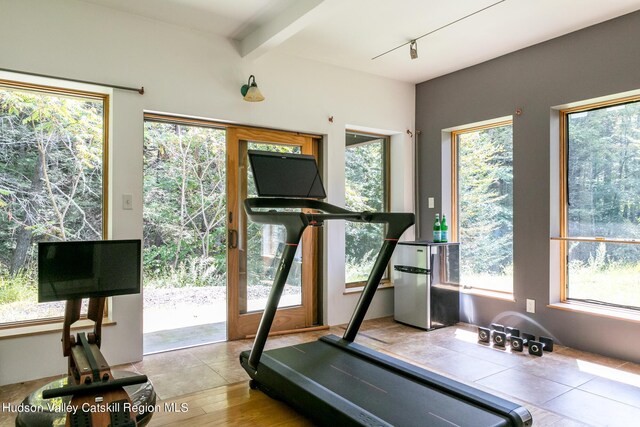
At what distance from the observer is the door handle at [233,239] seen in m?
3.93

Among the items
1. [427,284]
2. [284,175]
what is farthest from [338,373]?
[427,284]

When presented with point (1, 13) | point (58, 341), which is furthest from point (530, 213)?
point (1, 13)

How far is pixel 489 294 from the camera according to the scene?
4422mm

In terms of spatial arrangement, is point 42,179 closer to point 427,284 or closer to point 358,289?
point 358,289

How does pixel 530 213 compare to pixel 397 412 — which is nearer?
pixel 397 412

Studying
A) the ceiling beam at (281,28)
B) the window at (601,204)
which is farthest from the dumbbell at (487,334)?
the ceiling beam at (281,28)

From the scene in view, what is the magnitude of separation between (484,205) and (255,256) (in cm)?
254

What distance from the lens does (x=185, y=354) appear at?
360 centimetres

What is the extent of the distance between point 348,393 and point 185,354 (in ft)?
6.43

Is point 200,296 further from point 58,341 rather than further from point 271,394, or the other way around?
point 271,394

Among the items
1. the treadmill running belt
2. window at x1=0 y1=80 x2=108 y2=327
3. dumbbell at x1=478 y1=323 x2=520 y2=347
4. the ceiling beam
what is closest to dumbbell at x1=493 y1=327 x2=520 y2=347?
dumbbell at x1=478 y1=323 x2=520 y2=347

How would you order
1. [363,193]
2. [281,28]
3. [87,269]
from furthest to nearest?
1. [363,193]
2. [281,28]
3. [87,269]

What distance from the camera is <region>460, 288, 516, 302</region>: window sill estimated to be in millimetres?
4254

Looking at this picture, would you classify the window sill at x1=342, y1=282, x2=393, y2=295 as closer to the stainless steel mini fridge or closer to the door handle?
the stainless steel mini fridge
